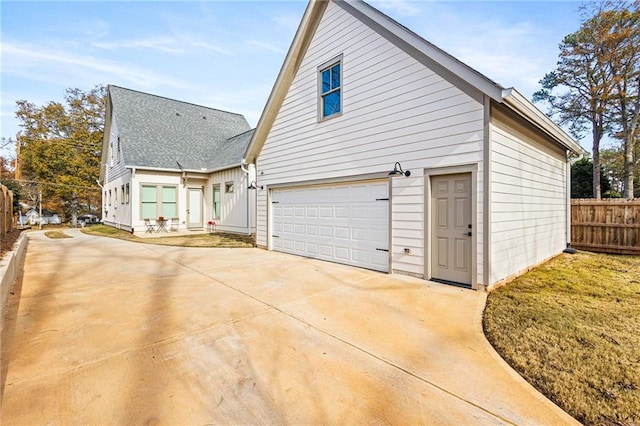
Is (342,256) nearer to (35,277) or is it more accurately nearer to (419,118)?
(419,118)

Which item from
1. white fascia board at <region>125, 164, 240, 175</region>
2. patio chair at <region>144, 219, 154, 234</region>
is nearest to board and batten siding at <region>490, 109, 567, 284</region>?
white fascia board at <region>125, 164, 240, 175</region>

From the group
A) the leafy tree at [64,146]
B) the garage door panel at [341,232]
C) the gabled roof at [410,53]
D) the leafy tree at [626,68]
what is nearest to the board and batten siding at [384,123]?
the gabled roof at [410,53]

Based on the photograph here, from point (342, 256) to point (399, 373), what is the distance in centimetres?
469

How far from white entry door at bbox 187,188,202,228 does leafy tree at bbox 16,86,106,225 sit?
12572 millimetres

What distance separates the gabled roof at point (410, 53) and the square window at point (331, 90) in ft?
3.69

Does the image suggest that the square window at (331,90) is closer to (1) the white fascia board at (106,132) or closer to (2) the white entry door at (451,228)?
(2) the white entry door at (451,228)

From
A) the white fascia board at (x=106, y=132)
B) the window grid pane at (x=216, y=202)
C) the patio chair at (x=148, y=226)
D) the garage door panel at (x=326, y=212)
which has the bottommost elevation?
the patio chair at (x=148, y=226)

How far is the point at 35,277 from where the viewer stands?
5797 millimetres

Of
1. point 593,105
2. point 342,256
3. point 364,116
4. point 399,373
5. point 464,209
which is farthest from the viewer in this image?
point 593,105

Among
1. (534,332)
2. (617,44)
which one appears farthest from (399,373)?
(617,44)

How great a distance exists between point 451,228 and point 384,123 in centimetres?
253

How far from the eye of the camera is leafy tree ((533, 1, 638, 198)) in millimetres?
14531

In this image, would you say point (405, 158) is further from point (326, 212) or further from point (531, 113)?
point (326, 212)

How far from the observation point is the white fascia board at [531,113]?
4636 millimetres
